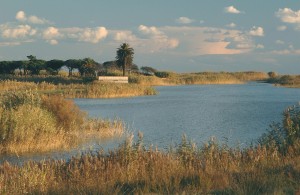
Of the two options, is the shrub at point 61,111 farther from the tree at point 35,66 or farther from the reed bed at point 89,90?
the tree at point 35,66

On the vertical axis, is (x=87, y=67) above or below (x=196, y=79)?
above

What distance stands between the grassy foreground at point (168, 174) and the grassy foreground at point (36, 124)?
24.9ft

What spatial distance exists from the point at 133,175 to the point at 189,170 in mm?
1548

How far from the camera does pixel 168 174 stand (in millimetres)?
12438

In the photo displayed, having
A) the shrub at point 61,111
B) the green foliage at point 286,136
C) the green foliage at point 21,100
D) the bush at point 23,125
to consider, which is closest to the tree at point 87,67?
the shrub at point 61,111

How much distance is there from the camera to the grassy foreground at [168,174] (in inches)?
435

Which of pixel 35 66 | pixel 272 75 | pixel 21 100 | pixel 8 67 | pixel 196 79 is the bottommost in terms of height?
pixel 196 79

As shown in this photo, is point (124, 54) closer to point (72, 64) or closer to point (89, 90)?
point (72, 64)

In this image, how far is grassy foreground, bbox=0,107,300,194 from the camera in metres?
11.0

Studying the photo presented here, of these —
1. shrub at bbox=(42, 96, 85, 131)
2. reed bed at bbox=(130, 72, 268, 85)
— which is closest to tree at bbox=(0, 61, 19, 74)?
reed bed at bbox=(130, 72, 268, 85)

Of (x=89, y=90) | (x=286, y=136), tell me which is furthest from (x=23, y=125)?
(x=89, y=90)

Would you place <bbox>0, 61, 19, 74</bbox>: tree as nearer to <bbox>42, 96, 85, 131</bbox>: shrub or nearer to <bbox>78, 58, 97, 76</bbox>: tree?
<bbox>78, 58, 97, 76</bbox>: tree

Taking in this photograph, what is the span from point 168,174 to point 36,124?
1208 cm

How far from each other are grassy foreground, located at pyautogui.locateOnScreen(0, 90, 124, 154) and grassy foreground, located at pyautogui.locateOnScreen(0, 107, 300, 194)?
758 centimetres
